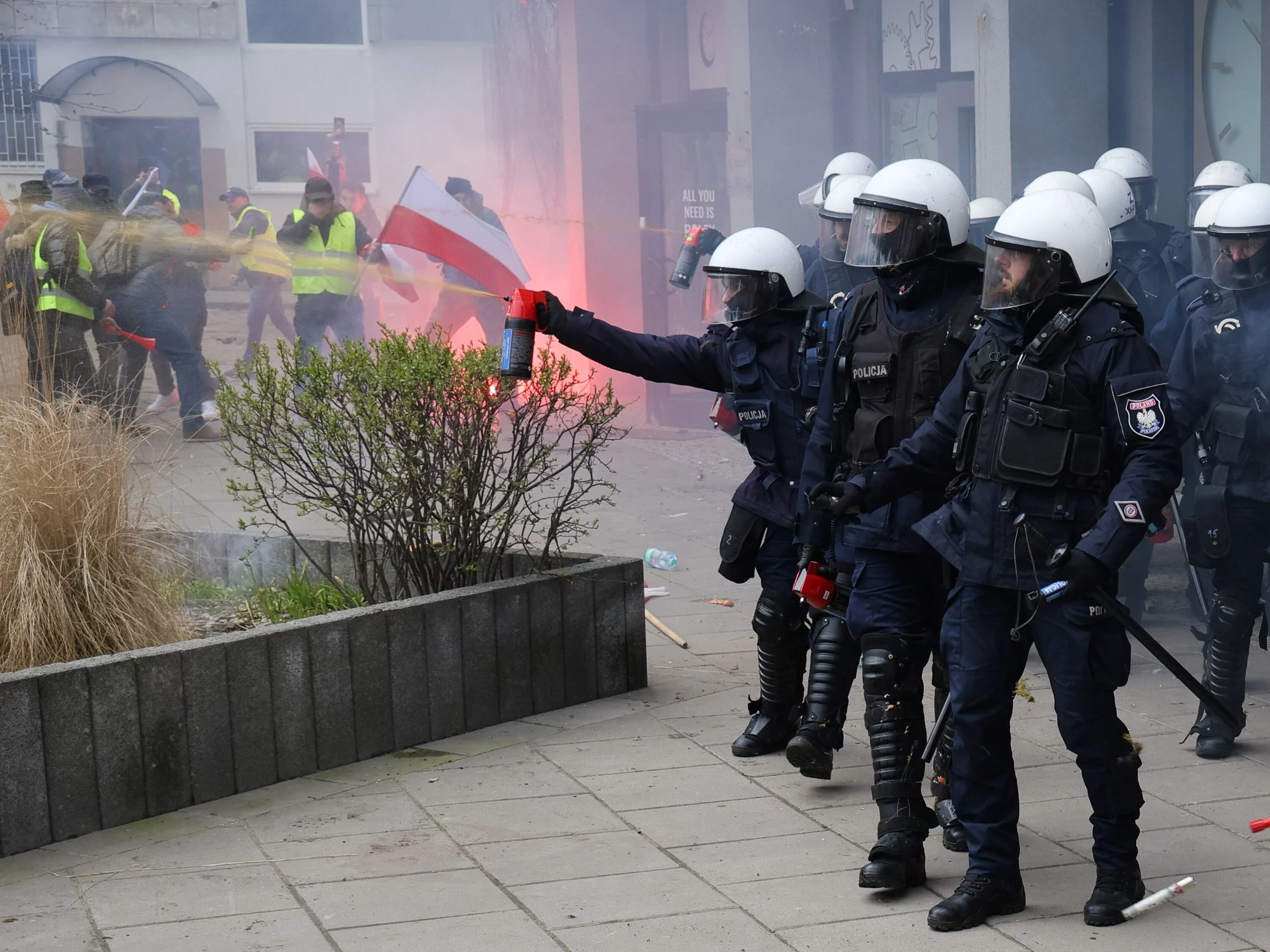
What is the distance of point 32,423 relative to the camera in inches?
215

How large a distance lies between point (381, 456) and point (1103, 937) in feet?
9.49

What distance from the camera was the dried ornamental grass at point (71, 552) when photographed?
16.3 ft

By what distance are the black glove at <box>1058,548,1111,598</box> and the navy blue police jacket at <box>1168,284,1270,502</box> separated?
1.81 m

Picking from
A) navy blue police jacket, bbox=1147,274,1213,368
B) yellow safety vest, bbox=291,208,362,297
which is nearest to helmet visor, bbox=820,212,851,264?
navy blue police jacket, bbox=1147,274,1213,368

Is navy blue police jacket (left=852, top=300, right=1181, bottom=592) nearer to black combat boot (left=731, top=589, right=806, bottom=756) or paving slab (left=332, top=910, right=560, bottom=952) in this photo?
black combat boot (left=731, top=589, right=806, bottom=756)

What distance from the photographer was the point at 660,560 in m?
8.60

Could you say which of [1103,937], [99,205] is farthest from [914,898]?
[99,205]

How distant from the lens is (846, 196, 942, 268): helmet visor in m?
4.61

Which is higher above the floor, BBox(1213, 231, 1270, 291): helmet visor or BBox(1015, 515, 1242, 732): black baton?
BBox(1213, 231, 1270, 291): helmet visor

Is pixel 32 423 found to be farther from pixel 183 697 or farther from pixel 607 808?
pixel 607 808

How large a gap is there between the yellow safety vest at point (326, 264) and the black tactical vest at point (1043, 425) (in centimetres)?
1051

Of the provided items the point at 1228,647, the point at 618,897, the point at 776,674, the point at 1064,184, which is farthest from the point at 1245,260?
the point at 618,897

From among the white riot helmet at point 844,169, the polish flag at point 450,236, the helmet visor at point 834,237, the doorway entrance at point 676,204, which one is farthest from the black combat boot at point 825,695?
the doorway entrance at point 676,204

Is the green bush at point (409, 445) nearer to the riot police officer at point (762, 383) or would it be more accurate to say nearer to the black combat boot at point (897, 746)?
the riot police officer at point (762, 383)
